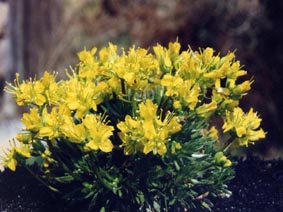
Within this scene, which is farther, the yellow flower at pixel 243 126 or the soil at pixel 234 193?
the soil at pixel 234 193

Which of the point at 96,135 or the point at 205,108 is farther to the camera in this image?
the point at 205,108

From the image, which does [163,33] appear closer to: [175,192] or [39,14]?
[39,14]

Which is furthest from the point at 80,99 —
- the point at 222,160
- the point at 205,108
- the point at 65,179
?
the point at 222,160

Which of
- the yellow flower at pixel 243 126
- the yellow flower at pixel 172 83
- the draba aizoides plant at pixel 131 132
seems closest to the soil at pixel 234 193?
the draba aizoides plant at pixel 131 132

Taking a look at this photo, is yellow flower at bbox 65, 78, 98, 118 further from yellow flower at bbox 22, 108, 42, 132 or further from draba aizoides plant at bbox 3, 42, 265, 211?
yellow flower at bbox 22, 108, 42, 132

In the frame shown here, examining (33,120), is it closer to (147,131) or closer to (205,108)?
(147,131)

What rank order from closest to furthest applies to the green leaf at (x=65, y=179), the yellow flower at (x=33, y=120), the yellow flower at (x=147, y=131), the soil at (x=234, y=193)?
the yellow flower at (x=147, y=131), the yellow flower at (x=33, y=120), the green leaf at (x=65, y=179), the soil at (x=234, y=193)

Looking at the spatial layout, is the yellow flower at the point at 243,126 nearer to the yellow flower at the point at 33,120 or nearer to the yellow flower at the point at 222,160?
the yellow flower at the point at 222,160

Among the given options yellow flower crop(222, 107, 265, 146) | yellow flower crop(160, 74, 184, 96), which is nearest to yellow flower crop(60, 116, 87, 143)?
yellow flower crop(160, 74, 184, 96)
